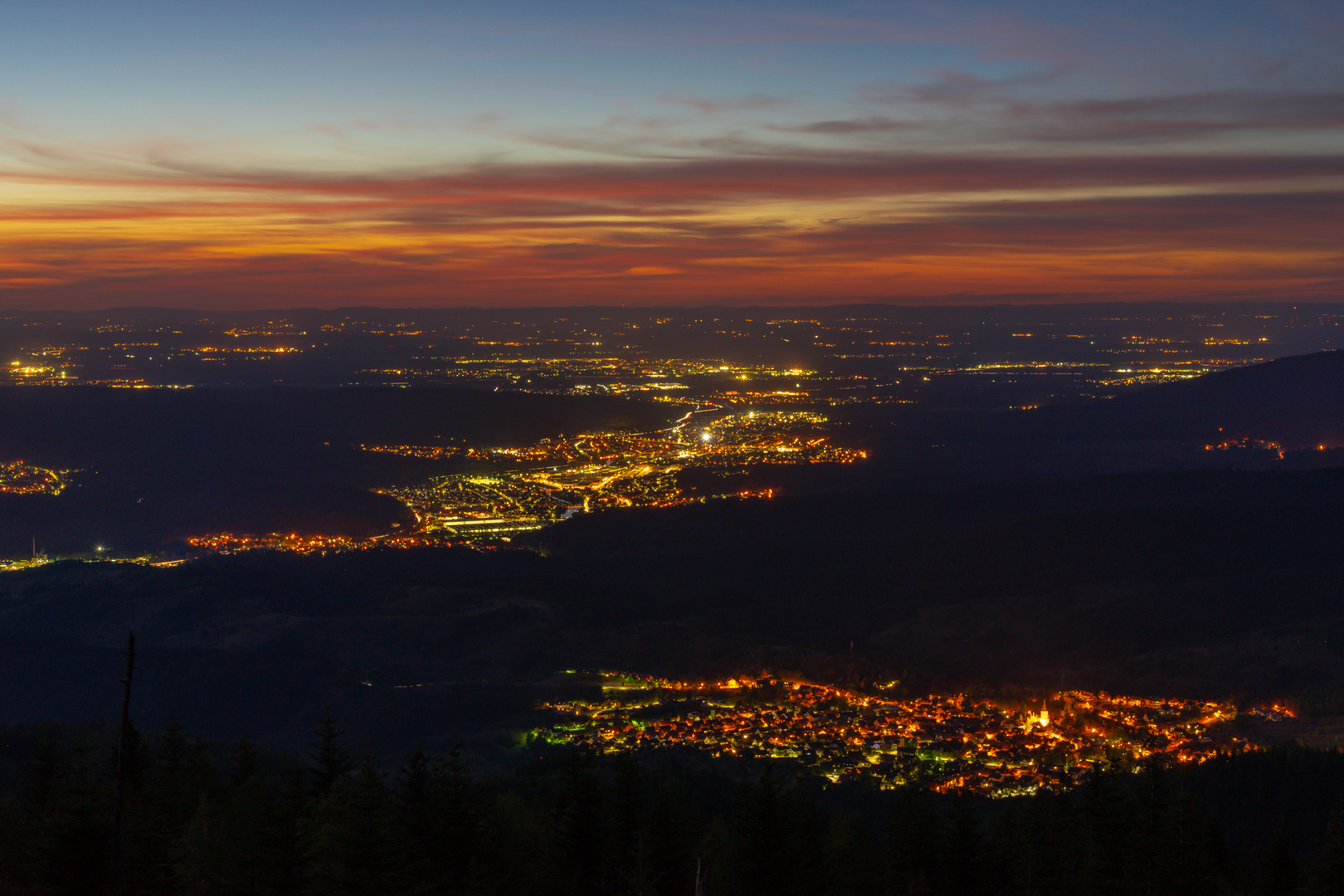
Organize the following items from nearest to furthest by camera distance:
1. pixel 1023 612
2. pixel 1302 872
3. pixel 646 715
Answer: pixel 1302 872, pixel 646 715, pixel 1023 612

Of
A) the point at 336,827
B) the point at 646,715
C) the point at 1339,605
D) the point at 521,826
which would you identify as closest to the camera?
the point at 336,827

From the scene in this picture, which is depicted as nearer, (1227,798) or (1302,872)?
(1302,872)

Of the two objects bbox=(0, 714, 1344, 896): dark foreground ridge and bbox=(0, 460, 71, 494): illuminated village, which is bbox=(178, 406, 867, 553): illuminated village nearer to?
bbox=(0, 460, 71, 494): illuminated village

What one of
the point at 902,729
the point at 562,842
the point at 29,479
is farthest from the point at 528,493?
the point at 562,842

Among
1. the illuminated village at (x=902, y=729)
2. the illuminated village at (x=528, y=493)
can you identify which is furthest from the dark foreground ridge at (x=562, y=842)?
the illuminated village at (x=528, y=493)

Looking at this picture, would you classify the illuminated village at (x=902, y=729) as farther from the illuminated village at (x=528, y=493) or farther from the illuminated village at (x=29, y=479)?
the illuminated village at (x=29, y=479)

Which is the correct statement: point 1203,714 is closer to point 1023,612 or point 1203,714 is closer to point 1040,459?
point 1023,612

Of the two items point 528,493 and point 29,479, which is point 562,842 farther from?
point 29,479

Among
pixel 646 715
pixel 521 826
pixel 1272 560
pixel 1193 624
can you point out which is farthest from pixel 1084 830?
pixel 1272 560
